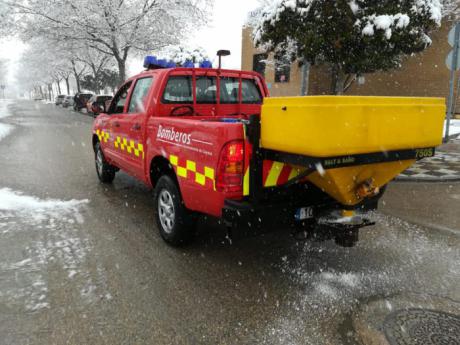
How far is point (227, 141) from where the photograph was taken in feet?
9.80

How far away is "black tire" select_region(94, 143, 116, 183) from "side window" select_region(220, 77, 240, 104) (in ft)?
8.95

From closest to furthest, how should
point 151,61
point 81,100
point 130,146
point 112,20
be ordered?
point 130,146
point 151,61
point 112,20
point 81,100

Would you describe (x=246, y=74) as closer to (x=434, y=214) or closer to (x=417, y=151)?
(x=417, y=151)

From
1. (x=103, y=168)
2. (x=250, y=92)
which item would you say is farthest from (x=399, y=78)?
(x=103, y=168)

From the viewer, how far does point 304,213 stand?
10.9 feet

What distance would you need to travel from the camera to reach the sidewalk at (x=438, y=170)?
282 inches

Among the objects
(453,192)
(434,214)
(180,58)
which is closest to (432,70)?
(180,58)

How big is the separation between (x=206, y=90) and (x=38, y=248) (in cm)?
269

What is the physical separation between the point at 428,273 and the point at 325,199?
48.3 inches

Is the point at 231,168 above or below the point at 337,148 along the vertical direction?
below

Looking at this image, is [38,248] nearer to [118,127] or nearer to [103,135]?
[118,127]

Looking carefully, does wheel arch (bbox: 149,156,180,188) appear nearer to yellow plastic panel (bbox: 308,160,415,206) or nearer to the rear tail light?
the rear tail light

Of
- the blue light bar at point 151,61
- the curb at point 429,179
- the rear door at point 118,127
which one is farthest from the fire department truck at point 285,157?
the curb at point 429,179

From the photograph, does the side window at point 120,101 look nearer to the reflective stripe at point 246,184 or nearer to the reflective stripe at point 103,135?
the reflective stripe at point 103,135
